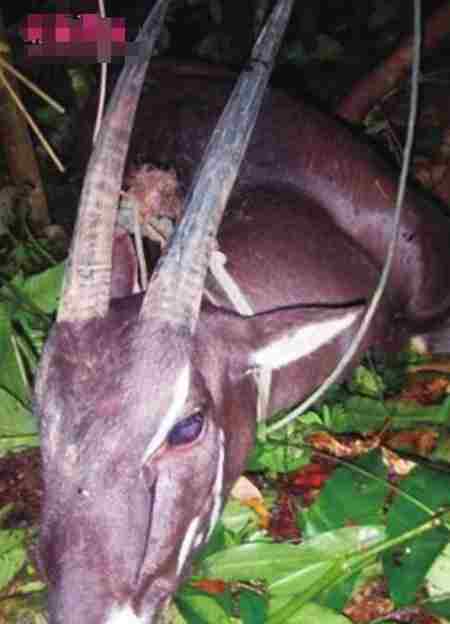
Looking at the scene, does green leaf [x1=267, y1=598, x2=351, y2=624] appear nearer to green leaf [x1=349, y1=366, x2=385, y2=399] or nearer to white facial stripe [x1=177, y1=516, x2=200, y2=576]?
white facial stripe [x1=177, y1=516, x2=200, y2=576]

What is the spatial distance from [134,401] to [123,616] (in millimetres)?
719

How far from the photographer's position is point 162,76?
659 centimetres

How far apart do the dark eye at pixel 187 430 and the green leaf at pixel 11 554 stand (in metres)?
1.54

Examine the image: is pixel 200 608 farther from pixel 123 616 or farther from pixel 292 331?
pixel 292 331

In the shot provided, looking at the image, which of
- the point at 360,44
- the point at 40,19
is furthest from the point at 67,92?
the point at 360,44

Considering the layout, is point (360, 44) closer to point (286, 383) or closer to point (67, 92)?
point (67, 92)

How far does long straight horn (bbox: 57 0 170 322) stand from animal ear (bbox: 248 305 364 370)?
25.7 inches

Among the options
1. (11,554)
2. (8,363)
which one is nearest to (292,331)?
(11,554)

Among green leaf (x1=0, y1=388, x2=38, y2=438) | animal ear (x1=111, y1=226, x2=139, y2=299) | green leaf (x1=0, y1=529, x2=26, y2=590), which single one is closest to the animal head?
animal ear (x1=111, y1=226, x2=139, y2=299)

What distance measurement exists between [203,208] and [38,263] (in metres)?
3.28

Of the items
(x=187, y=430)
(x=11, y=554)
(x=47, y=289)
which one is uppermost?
(x=47, y=289)

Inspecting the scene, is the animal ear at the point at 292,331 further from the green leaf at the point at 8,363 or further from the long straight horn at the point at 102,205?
the green leaf at the point at 8,363

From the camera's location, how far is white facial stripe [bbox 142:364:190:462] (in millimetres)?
3283

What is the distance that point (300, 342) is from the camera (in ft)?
12.5
